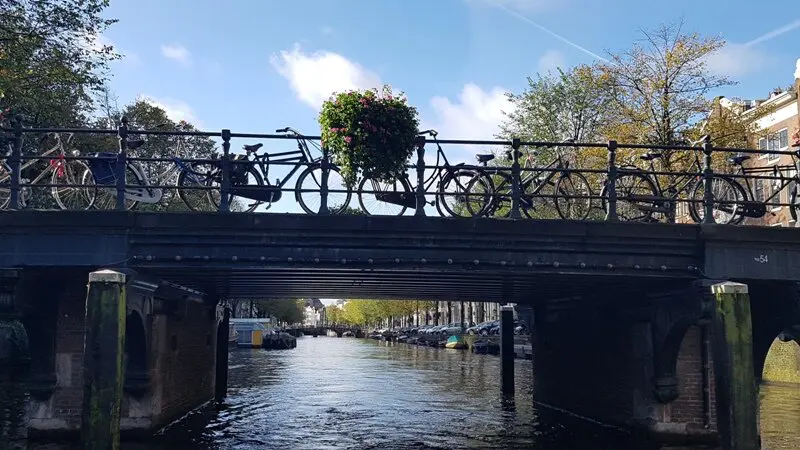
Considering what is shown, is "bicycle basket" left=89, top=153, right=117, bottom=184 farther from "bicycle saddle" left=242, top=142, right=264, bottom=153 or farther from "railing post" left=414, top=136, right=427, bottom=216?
"railing post" left=414, top=136, right=427, bottom=216

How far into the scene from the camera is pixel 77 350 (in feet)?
46.6

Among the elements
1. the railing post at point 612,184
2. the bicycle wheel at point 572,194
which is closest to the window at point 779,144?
the bicycle wheel at point 572,194

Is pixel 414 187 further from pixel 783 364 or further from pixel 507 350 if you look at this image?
pixel 783 364

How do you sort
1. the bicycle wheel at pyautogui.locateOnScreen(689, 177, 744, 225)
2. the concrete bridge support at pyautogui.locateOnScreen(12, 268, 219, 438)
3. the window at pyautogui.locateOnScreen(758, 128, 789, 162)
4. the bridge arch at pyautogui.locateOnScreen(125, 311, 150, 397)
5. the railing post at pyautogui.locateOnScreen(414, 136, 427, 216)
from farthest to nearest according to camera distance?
the window at pyautogui.locateOnScreen(758, 128, 789, 162) → the bridge arch at pyautogui.locateOnScreen(125, 311, 150, 397) → the concrete bridge support at pyautogui.locateOnScreen(12, 268, 219, 438) → the bicycle wheel at pyautogui.locateOnScreen(689, 177, 744, 225) → the railing post at pyautogui.locateOnScreen(414, 136, 427, 216)

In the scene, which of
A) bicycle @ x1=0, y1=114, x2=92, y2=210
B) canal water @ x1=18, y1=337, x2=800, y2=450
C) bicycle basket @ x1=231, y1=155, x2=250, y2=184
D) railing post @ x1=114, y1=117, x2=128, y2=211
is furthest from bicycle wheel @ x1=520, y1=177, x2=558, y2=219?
bicycle @ x1=0, y1=114, x2=92, y2=210

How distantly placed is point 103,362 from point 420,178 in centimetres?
502

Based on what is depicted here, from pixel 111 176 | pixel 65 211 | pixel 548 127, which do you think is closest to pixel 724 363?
pixel 65 211

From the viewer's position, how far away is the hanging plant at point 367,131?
11.3 meters

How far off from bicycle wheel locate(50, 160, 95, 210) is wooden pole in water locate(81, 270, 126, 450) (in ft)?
13.1

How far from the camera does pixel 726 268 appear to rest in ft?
38.1

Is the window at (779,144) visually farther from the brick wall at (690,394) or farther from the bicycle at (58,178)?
the bicycle at (58,178)

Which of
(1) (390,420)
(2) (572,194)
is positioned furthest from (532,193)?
(1) (390,420)

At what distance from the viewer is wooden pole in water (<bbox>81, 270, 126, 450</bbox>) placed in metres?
9.64

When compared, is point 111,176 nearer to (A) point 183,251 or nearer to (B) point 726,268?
(A) point 183,251
